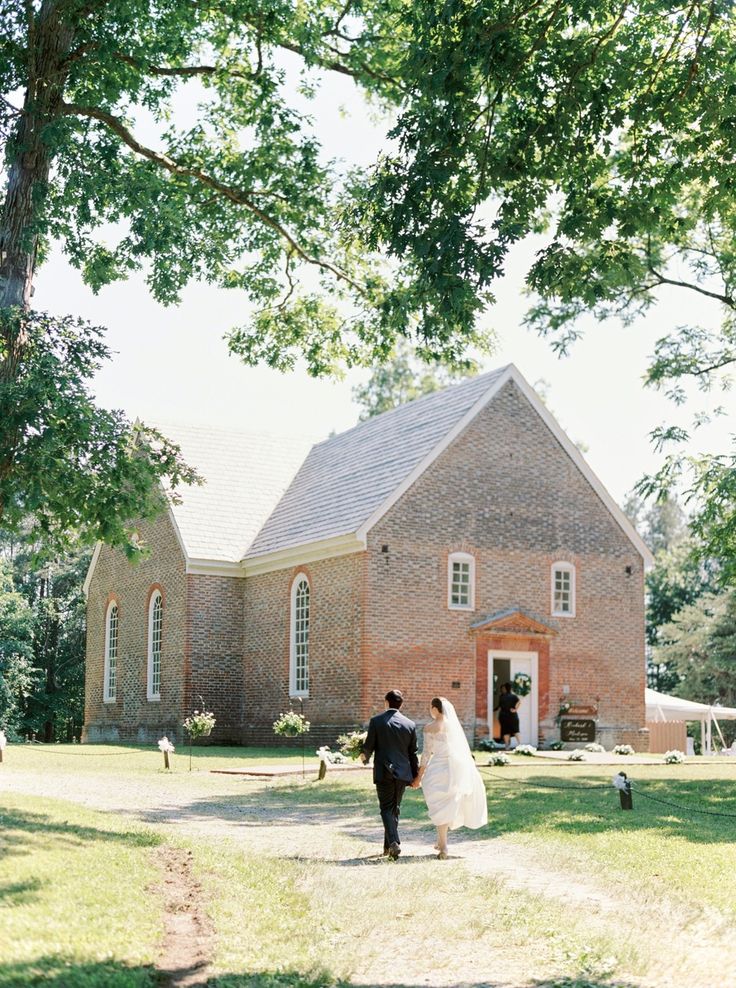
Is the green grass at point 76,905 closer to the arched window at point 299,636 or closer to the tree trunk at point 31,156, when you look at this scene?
the tree trunk at point 31,156

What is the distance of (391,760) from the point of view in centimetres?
1334

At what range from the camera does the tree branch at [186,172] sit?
18.2m

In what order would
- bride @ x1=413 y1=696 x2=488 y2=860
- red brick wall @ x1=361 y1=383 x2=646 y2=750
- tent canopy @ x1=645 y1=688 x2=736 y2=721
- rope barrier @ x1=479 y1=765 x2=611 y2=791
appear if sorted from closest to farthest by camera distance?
bride @ x1=413 y1=696 x2=488 y2=860 → rope barrier @ x1=479 y1=765 x2=611 y2=791 → red brick wall @ x1=361 y1=383 x2=646 y2=750 → tent canopy @ x1=645 y1=688 x2=736 y2=721

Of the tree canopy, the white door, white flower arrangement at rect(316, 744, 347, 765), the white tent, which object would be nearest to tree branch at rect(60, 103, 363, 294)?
the tree canopy

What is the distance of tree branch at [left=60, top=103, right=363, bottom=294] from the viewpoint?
59.9 feet

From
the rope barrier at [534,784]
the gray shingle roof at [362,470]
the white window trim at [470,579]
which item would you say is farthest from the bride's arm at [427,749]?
the white window trim at [470,579]

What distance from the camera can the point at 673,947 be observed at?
9.11 metres

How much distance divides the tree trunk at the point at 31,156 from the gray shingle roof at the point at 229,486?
16.8 meters

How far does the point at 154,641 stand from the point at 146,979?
97.3 ft

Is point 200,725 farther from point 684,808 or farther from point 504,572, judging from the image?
point 684,808

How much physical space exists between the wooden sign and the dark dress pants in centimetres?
1884

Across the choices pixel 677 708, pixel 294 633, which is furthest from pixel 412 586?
pixel 677 708

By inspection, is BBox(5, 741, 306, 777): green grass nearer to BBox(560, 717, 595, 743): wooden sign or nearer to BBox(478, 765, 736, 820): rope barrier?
BBox(478, 765, 736, 820): rope barrier

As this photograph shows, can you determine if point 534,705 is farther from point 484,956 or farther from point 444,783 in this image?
point 484,956
